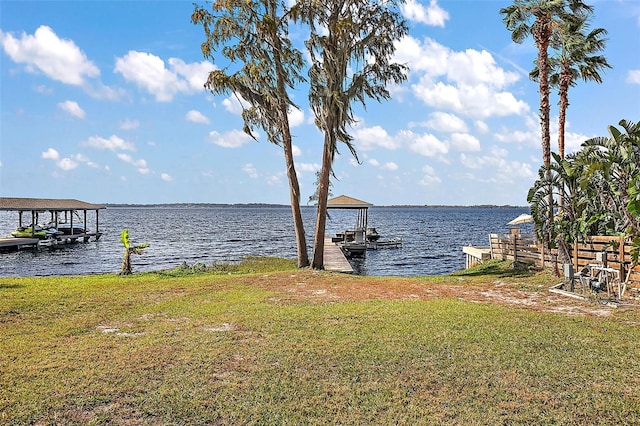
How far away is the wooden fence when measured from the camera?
37.3ft

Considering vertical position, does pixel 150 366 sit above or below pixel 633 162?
below

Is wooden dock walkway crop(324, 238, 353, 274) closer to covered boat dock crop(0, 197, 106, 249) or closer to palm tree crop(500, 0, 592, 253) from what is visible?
palm tree crop(500, 0, 592, 253)

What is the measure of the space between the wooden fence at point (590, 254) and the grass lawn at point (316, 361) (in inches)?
90.0

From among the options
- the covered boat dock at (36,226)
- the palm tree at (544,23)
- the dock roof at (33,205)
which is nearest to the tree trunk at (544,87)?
the palm tree at (544,23)

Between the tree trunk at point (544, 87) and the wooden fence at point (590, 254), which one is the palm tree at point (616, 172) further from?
the tree trunk at point (544, 87)

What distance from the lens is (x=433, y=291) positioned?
39.4 feet

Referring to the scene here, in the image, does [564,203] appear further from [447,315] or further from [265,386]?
[265,386]

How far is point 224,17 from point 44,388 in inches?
524

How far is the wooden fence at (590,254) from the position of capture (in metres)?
11.4

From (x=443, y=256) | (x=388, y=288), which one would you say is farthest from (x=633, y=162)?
(x=443, y=256)

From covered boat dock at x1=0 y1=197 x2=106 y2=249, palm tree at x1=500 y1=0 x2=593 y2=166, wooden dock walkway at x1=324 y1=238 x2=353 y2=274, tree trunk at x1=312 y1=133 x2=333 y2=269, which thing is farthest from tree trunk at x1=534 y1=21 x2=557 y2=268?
covered boat dock at x1=0 y1=197 x2=106 y2=249

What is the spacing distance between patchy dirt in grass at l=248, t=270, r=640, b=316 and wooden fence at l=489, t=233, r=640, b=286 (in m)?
1.00

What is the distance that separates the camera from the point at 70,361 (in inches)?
227

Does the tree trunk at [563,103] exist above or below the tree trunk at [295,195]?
above
